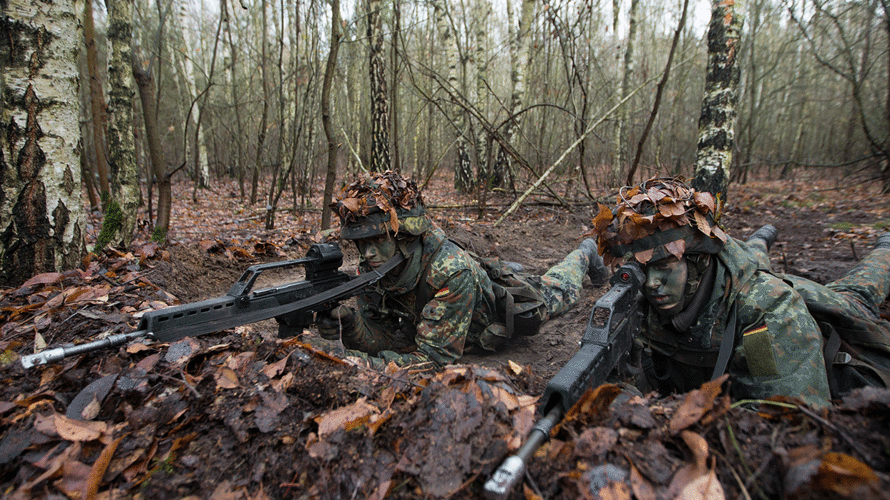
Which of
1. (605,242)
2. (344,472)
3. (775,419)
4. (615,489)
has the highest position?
(605,242)

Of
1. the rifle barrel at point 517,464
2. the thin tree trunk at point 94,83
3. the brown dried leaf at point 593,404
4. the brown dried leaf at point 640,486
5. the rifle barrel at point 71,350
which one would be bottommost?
the brown dried leaf at point 640,486

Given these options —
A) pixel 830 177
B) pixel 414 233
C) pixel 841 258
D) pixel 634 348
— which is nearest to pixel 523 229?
pixel 841 258

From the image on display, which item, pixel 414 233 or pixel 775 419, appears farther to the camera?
pixel 414 233

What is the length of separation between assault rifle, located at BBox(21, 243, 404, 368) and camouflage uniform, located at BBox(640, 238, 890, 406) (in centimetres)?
200

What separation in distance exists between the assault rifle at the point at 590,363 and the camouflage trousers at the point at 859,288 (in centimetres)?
86

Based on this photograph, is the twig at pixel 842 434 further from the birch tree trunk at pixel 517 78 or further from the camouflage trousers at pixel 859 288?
the birch tree trunk at pixel 517 78

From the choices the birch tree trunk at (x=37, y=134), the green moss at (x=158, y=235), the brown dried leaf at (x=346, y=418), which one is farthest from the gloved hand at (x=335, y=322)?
the green moss at (x=158, y=235)

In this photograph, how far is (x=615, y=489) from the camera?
1.14 meters

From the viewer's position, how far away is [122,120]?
571 centimetres

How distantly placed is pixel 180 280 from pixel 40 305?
4.06ft

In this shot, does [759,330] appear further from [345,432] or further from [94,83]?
[94,83]

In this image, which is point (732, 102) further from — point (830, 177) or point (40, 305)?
point (830, 177)

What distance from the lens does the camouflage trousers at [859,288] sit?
2.37 m

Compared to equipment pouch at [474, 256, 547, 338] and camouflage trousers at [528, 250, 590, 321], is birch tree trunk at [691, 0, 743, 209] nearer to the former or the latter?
camouflage trousers at [528, 250, 590, 321]
